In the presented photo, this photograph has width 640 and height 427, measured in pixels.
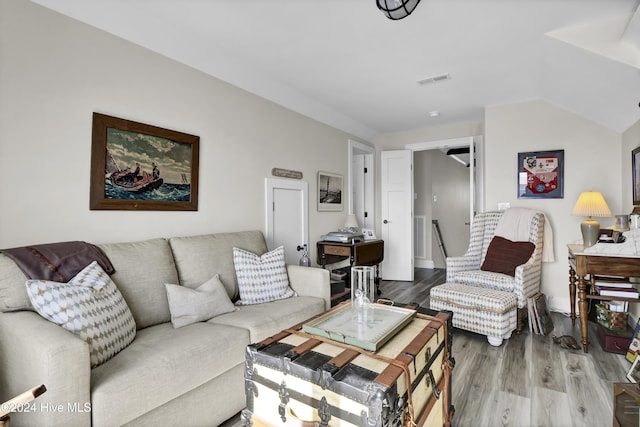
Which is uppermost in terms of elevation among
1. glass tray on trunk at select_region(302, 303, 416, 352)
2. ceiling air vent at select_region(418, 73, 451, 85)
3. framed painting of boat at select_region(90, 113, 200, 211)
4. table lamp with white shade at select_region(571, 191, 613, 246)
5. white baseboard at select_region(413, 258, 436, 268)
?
ceiling air vent at select_region(418, 73, 451, 85)

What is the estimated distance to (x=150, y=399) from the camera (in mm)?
1331

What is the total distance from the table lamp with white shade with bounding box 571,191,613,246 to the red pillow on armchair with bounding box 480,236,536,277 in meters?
0.43

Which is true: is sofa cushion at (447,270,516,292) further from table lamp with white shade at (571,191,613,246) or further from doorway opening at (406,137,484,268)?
doorway opening at (406,137,484,268)

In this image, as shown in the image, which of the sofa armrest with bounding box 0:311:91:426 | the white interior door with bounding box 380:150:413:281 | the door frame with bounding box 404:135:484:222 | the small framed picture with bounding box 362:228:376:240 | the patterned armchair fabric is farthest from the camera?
the white interior door with bounding box 380:150:413:281

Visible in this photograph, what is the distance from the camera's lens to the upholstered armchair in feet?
8.67

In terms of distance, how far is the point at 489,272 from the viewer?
3.16 metres

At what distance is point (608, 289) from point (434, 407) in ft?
6.77

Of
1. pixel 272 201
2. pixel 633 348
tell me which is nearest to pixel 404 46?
pixel 272 201

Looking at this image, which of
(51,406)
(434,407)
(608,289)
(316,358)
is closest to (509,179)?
(608,289)

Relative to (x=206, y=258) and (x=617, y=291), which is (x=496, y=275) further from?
(x=206, y=258)

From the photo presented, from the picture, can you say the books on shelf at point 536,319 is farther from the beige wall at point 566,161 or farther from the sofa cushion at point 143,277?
the sofa cushion at point 143,277

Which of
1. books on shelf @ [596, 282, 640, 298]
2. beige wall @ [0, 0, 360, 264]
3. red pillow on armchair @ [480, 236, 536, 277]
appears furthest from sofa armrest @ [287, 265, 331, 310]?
books on shelf @ [596, 282, 640, 298]

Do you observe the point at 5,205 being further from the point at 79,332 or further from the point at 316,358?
the point at 316,358

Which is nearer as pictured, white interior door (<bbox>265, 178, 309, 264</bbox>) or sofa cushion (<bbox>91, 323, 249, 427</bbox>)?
sofa cushion (<bbox>91, 323, 249, 427</bbox>)
